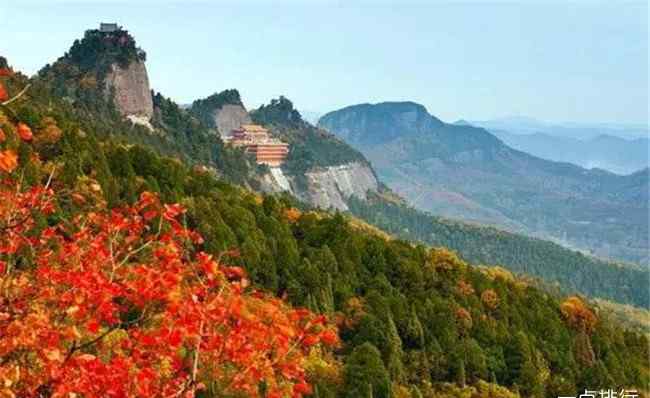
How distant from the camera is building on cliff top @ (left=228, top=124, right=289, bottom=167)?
189 metres

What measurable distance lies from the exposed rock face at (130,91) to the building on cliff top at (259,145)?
4676 cm

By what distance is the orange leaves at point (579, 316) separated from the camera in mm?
60281

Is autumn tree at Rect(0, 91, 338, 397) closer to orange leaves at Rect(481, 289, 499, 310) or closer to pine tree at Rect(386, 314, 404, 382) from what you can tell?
pine tree at Rect(386, 314, 404, 382)

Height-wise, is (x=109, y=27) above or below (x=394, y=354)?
above

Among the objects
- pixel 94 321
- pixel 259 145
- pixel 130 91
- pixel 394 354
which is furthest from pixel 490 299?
pixel 259 145

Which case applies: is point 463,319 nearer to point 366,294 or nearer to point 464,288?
point 464,288

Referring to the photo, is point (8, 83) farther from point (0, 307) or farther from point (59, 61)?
point (0, 307)

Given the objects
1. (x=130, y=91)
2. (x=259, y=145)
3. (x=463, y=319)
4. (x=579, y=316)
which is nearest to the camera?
(x=463, y=319)

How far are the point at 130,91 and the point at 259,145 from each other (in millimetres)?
56500

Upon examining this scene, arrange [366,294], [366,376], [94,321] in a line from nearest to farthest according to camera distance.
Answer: [94,321] → [366,376] → [366,294]

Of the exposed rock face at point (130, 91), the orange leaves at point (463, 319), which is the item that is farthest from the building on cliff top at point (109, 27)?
the orange leaves at point (463, 319)

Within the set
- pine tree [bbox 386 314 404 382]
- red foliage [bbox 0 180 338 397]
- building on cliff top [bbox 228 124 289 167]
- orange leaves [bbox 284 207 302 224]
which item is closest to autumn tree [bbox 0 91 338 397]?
red foliage [bbox 0 180 338 397]

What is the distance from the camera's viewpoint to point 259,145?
190 m

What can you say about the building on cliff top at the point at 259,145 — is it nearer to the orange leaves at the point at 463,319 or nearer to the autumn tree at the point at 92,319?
the orange leaves at the point at 463,319
